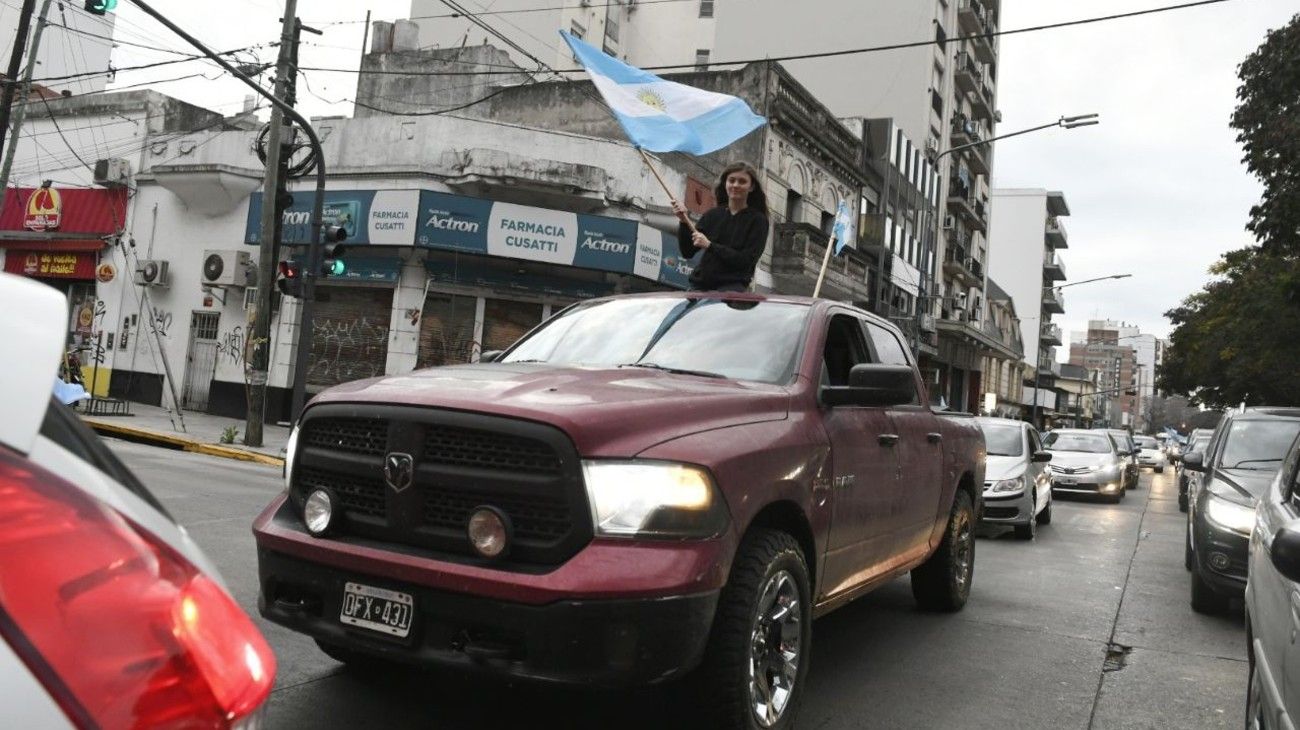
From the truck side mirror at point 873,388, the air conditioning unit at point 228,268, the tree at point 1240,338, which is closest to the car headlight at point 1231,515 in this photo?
the truck side mirror at point 873,388

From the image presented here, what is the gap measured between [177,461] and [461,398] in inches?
425

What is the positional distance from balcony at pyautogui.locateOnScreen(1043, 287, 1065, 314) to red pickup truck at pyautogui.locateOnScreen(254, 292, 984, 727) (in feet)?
252

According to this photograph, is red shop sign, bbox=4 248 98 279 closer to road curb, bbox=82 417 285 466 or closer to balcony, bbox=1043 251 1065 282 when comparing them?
road curb, bbox=82 417 285 466

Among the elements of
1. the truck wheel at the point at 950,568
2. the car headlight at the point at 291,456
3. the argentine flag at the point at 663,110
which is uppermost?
the argentine flag at the point at 663,110

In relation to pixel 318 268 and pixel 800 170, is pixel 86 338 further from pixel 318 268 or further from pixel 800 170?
pixel 800 170

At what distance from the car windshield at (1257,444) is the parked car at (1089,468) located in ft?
32.1

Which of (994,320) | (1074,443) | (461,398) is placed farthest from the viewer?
(994,320)

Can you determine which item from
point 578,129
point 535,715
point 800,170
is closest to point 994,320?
point 800,170

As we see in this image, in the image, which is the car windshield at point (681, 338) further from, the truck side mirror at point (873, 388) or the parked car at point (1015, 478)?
the parked car at point (1015, 478)

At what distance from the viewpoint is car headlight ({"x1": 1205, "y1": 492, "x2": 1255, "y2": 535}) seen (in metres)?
6.58

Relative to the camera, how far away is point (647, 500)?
3.01m

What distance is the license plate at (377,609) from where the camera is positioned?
3.08m

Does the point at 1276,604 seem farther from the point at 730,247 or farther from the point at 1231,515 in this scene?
the point at 1231,515

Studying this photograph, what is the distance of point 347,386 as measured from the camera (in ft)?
12.0
